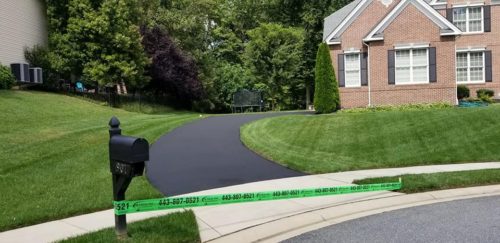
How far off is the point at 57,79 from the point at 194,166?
72.6 feet

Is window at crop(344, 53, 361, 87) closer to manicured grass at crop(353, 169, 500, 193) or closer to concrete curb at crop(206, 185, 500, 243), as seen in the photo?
manicured grass at crop(353, 169, 500, 193)

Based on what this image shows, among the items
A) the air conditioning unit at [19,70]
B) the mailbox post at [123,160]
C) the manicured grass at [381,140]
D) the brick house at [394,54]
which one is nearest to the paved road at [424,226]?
the mailbox post at [123,160]

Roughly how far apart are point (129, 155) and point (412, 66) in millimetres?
20250

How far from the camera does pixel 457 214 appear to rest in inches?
290

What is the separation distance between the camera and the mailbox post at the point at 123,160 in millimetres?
5316

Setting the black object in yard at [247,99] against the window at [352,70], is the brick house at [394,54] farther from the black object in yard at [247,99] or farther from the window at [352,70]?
the black object in yard at [247,99]

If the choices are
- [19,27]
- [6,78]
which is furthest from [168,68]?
[6,78]

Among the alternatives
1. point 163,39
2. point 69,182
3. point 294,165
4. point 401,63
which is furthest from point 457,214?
point 163,39

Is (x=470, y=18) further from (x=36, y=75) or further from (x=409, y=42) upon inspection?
(x=36, y=75)

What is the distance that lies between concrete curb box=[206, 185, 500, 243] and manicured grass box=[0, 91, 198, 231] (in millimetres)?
2584

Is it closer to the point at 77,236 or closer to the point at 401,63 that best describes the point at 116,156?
the point at 77,236

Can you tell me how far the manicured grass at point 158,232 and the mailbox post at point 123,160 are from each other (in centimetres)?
24

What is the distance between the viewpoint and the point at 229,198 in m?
7.27

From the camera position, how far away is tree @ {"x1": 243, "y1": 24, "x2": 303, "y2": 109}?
137 feet
